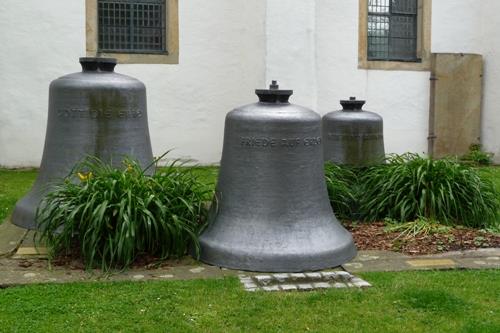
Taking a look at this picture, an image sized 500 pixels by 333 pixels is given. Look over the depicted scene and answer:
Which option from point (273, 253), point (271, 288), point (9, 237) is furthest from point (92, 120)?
point (271, 288)

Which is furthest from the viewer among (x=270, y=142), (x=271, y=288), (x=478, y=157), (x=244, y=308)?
(x=478, y=157)

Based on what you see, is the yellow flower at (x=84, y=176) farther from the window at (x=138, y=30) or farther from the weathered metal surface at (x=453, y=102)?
the weathered metal surface at (x=453, y=102)

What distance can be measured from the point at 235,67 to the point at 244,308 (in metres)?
8.49

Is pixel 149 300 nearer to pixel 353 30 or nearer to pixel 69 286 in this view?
pixel 69 286

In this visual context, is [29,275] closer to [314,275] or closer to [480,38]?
[314,275]

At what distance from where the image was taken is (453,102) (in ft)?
42.2

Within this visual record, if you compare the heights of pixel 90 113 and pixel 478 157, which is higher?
pixel 90 113

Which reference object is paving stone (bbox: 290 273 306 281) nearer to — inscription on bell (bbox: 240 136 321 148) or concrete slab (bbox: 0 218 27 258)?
inscription on bell (bbox: 240 136 321 148)

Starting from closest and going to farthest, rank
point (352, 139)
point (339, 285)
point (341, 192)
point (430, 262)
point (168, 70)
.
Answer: point (339, 285)
point (430, 262)
point (341, 192)
point (352, 139)
point (168, 70)

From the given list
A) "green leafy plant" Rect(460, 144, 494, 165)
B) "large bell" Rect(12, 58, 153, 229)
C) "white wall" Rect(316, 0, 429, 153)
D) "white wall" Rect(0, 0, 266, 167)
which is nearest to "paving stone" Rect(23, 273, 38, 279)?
"large bell" Rect(12, 58, 153, 229)

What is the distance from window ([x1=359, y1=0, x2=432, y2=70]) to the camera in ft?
42.2

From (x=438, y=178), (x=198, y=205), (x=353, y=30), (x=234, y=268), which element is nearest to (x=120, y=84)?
(x=198, y=205)

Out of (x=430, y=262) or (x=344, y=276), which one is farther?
(x=430, y=262)

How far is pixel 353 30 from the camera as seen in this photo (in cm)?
1248
